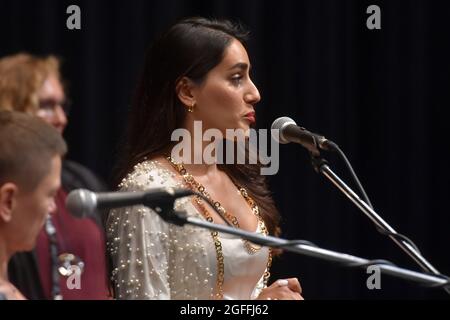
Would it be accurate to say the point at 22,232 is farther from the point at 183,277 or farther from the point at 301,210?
the point at 301,210

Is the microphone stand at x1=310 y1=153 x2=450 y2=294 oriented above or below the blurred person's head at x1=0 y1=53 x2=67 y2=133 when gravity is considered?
below

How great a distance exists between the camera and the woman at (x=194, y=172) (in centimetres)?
246

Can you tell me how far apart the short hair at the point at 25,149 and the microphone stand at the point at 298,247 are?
213 mm

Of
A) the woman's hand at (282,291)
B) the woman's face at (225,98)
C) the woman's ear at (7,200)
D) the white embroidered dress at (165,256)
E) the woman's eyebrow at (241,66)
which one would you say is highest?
the woman's eyebrow at (241,66)

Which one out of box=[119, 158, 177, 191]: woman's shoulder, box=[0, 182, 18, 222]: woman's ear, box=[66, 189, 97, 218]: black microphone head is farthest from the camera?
box=[119, 158, 177, 191]: woman's shoulder

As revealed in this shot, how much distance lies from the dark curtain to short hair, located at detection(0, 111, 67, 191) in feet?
4.10

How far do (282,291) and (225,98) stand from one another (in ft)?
1.56

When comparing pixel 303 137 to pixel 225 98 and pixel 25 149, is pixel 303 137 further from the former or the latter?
pixel 25 149

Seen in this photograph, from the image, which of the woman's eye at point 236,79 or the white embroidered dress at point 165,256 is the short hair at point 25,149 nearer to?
the white embroidered dress at point 165,256

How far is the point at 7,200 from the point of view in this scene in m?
1.85

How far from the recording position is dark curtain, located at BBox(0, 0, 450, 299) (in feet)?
10.6
